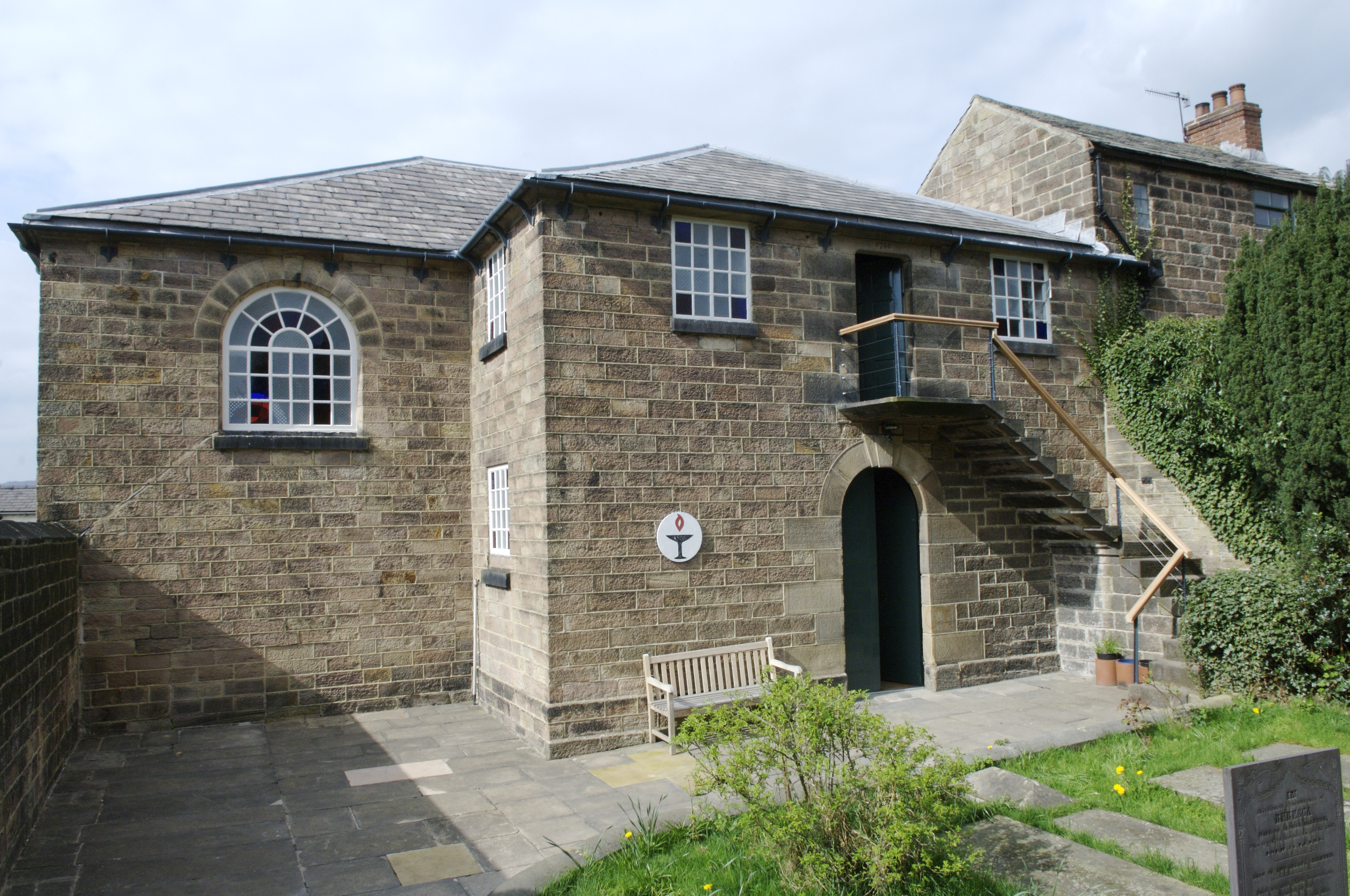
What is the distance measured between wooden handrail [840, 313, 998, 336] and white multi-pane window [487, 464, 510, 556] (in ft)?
13.3

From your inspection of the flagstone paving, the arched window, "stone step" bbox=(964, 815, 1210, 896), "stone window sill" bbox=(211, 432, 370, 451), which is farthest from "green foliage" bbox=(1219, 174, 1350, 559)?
the arched window

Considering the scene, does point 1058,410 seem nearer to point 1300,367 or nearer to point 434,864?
point 1300,367

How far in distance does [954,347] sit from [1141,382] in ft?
9.08

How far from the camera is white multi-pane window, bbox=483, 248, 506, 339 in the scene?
9.91 metres

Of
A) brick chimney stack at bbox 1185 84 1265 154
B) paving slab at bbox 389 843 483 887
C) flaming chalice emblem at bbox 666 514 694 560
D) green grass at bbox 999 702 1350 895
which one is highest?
brick chimney stack at bbox 1185 84 1265 154

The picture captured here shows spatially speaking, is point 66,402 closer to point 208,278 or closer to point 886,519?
point 208,278

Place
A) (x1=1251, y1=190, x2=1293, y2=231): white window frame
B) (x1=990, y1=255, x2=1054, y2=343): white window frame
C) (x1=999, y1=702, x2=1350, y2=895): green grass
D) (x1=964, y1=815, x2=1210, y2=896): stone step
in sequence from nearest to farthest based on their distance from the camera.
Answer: (x1=964, y1=815, x2=1210, y2=896): stone step → (x1=999, y1=702, x2=1350, y2=895): green grass → (x1=990, y1=255, x2=1054, y2=343): white window frame → (x1=1251, y1=190, x2=1293, y2=231): white window frame

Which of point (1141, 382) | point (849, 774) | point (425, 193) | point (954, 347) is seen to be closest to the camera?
point (849, 774)

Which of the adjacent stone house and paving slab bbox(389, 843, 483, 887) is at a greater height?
the adjacent stone house

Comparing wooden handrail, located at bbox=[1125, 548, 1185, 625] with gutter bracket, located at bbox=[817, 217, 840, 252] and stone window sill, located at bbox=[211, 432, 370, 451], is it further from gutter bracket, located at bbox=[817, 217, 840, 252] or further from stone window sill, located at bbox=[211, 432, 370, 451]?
stone window sill, located at bbox=[211, 432, 370, 451]

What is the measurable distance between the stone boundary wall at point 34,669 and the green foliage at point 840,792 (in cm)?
439

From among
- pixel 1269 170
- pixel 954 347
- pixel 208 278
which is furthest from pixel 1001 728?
pixel 1269 170

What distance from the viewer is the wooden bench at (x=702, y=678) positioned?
8.40 meters

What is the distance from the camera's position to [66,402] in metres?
9.43
